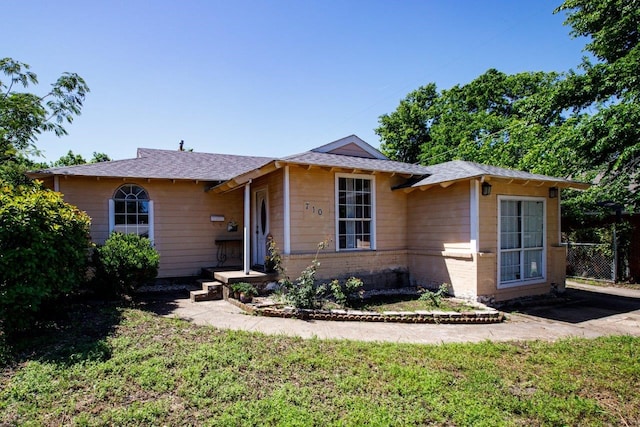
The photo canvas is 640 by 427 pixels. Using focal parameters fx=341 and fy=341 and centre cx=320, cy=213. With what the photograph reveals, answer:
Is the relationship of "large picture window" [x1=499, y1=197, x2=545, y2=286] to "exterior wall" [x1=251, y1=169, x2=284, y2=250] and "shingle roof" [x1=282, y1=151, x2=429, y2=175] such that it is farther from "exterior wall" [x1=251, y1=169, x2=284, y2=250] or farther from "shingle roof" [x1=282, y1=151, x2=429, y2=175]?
"exterior wall" [x1=251, y1=169, x2=284, y2=250]

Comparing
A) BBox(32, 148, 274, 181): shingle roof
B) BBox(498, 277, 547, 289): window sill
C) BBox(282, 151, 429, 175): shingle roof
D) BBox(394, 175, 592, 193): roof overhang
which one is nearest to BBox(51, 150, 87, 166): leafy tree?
BBox(32, 148, 274, 181): shingle roof

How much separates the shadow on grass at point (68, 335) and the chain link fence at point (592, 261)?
13238 millimetres

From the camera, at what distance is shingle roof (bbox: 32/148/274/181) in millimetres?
8867

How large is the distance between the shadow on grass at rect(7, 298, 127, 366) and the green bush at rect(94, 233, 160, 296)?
0.65 meters

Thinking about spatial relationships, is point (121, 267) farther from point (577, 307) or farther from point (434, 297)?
point (577, 307)

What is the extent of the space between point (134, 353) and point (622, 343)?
7191mm

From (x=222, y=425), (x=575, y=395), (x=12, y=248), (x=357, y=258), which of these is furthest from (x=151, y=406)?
(x=357, y=258)

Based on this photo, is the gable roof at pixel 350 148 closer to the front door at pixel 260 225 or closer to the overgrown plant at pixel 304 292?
the front door at pixel 260 225

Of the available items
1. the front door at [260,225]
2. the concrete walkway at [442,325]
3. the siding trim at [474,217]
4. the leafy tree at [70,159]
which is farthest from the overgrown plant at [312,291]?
the leafy tree at [70,159]

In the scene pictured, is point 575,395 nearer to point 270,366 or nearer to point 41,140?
point 270,366

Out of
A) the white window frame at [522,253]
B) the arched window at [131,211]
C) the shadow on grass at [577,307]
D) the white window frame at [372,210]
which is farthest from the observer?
the arched window at [131,211]

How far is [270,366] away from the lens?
163 inches

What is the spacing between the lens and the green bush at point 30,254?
467 cm

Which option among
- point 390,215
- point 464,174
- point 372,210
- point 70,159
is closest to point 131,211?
point 372,210
